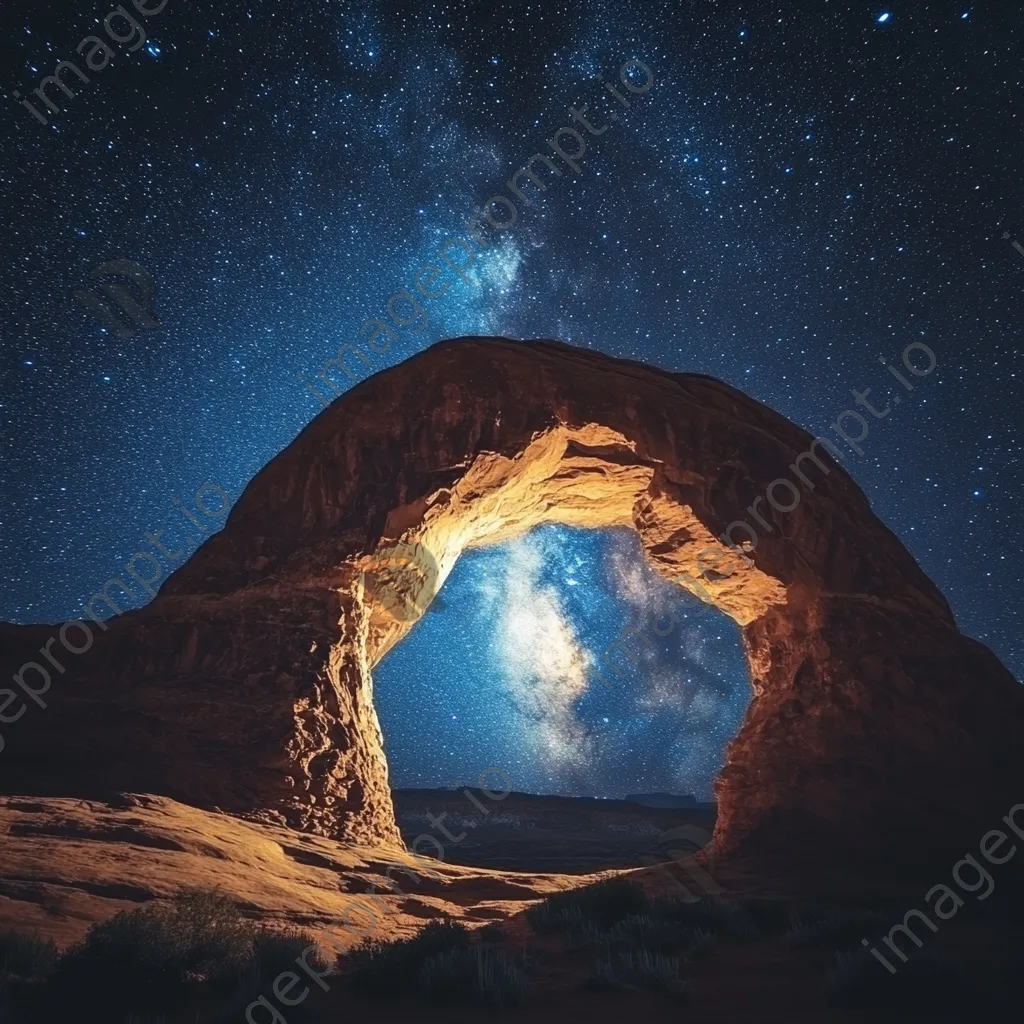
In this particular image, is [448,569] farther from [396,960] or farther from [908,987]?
[908,987]

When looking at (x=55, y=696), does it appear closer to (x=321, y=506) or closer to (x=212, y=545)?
(x=212, y=545)

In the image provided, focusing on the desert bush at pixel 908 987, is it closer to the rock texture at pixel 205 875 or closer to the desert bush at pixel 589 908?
the desert bush at pixel 589 908

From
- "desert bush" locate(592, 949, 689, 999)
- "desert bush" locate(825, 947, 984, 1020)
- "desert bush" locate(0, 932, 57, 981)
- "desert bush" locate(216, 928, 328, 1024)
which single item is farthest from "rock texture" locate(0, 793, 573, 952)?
"desert bush" locate(825, 947, 984, 1020)

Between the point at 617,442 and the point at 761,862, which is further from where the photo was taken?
the point at 617,442

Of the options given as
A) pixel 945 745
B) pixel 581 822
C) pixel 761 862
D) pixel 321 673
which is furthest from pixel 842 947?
pixel 581 822

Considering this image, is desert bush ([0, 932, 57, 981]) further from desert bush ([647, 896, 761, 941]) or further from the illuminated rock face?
desert bush ([647, 896, 761, 941])
